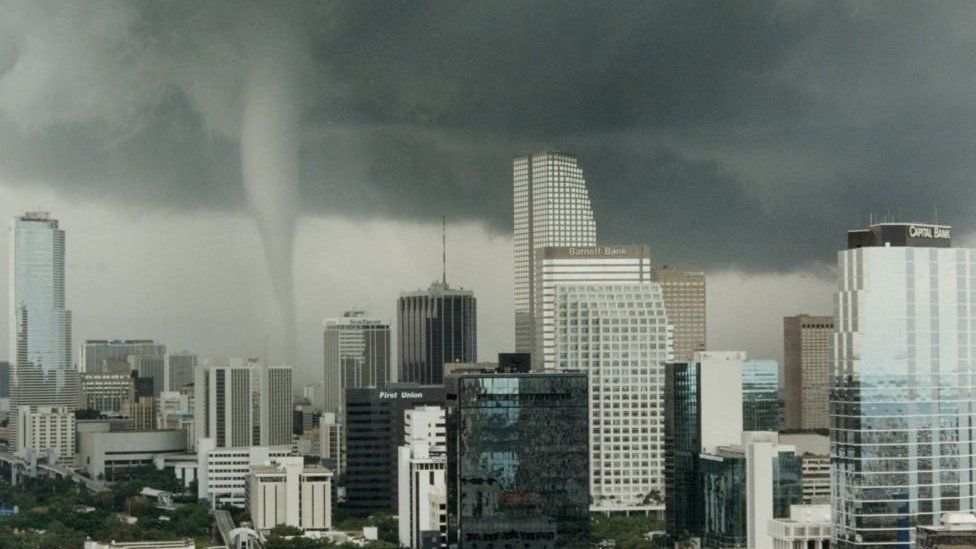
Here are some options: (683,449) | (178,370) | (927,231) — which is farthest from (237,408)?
(927,231)

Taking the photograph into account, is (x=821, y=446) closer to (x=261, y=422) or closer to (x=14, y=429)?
(x=261, y=422)

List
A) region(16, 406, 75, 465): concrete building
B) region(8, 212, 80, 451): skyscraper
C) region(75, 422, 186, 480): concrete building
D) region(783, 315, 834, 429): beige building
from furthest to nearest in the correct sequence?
1. region(16, 406, 75, 465): concrete building
2. region(75, 422, 186, 480): concrete building
3. region(8, 212, 80, 451): skyscraper
4. region(783, 315, 834, 429): beige building

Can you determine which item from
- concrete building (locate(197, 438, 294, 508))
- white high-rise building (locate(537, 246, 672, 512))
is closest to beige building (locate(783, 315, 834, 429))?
white high-rise building (locate(537, 246, 672, 512))

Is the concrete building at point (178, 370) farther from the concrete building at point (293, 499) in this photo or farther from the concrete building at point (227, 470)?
the concrete building at point (293, 499)

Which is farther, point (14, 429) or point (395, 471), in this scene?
point (14, 429)

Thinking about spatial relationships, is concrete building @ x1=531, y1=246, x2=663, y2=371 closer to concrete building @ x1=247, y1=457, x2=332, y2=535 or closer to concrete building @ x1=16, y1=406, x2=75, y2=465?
concrete building @ x1=247, y1=457, x2=332, y2=535

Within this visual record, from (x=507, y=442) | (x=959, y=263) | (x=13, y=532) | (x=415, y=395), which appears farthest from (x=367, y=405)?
(x=959, y=263)
